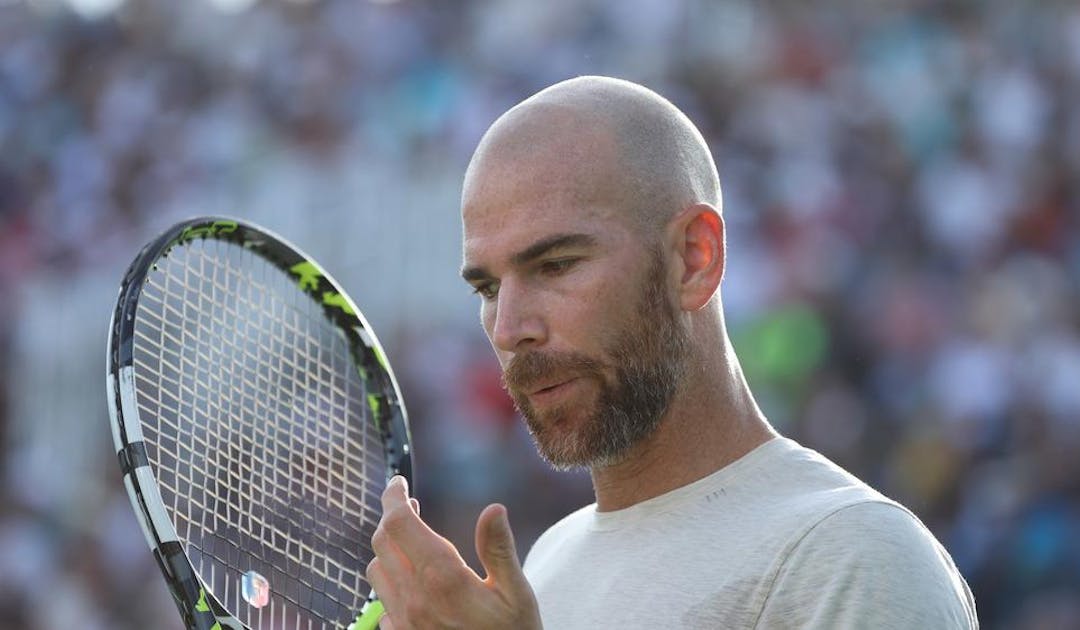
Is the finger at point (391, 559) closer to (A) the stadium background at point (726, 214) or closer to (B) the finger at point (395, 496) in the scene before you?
(B) the finger at point (395, 496)

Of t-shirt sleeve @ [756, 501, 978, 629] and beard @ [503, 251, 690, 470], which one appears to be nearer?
t-shirt sleeve @ [756, 501, 978, 629]

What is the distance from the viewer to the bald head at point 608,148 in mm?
2574

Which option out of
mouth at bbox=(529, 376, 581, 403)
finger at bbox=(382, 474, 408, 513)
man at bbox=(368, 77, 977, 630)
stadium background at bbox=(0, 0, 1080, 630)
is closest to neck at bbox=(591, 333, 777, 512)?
man at bbox=(368, 77, 977, 630)

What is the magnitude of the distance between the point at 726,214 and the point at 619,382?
634 centimetres

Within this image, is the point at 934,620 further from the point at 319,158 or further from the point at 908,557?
the point at 319,158

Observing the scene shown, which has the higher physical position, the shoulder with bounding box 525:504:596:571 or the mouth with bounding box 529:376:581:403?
the mouth with bounding box 529:376:581:403

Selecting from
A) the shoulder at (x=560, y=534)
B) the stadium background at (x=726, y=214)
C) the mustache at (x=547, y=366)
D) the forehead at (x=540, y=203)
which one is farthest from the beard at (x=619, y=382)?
the stadium background at (x=726, y=214)

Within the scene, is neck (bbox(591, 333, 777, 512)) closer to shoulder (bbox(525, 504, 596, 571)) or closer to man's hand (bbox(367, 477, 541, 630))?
shoulder (bbox(525, 504, 596, 571))

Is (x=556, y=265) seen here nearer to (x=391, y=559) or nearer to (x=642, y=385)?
(x=642, y=385)

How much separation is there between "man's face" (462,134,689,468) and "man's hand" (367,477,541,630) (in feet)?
1.47

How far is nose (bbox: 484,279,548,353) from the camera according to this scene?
2492mm

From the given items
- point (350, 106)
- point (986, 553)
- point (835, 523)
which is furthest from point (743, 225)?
point (835, 523)

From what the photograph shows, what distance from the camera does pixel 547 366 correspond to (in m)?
2.49

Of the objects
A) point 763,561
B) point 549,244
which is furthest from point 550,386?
point 763,561
